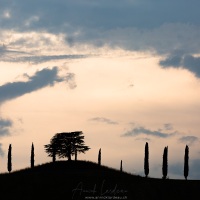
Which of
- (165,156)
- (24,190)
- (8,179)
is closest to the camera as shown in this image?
(24,190)

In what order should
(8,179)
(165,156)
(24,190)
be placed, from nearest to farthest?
1. (24,190)
2. (8,179)
3. (165,156)

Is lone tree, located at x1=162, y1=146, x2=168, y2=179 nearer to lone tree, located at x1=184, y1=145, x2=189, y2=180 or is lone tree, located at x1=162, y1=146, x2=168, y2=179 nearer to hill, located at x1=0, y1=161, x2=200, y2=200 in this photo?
lone tree, located at x1=184, y1=145, x2=189, y2=180

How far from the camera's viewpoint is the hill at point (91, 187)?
90500mm

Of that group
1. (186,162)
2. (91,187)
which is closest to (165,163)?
(186,162)

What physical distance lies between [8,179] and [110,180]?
15.9m

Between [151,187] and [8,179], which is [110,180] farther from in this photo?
[8,179]

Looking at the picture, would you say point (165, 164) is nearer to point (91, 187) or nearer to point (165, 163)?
point (165, 163)

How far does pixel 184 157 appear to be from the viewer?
118m

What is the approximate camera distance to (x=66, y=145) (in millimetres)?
124125

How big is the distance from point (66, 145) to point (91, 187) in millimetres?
32358

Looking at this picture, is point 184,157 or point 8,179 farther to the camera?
point 184,157

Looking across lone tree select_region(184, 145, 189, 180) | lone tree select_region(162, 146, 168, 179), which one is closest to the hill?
lone tree select_region(162, 146, 168, 179)

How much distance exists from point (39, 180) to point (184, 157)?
108 feet

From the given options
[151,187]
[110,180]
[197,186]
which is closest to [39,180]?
[110,180]
